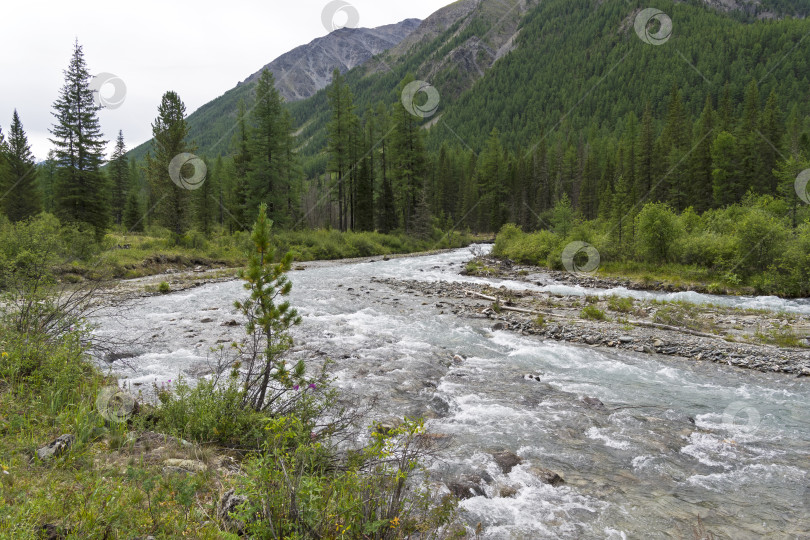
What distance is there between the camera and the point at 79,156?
30.3 metres

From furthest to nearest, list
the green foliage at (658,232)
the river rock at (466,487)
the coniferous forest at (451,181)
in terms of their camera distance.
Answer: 1. the coniferous forest at (451,181)
2. the green foliage at (658,232)
3. the river rock at (466,487)

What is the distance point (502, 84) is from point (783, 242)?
16972 centimetres

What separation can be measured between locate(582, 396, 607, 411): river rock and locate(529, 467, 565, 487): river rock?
105 inches

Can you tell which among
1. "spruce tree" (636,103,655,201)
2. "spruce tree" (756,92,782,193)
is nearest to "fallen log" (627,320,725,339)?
"spruce tree" (636,103,655,201)

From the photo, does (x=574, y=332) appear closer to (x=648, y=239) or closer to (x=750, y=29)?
(x=648, y=239)

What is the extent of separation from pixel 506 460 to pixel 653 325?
10548 millimetres

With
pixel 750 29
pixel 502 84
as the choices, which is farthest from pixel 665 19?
pixel 502 84

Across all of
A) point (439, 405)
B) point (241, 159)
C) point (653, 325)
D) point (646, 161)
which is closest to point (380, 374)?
point (439, 405)

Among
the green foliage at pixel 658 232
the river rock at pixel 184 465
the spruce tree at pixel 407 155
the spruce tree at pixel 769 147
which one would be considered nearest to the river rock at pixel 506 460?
the river rock at pixel 184 465

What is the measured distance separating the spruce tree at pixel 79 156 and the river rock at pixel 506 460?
33.7 meters

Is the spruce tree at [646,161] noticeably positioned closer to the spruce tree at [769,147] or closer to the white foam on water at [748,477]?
the spruce tree at [769,147]

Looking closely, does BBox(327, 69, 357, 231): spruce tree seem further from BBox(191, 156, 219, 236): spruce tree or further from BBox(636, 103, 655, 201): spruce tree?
BBox(636, 103, 655, 201): spruce tree

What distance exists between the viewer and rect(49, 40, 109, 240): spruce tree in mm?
29922

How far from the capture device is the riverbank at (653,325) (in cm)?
1063
